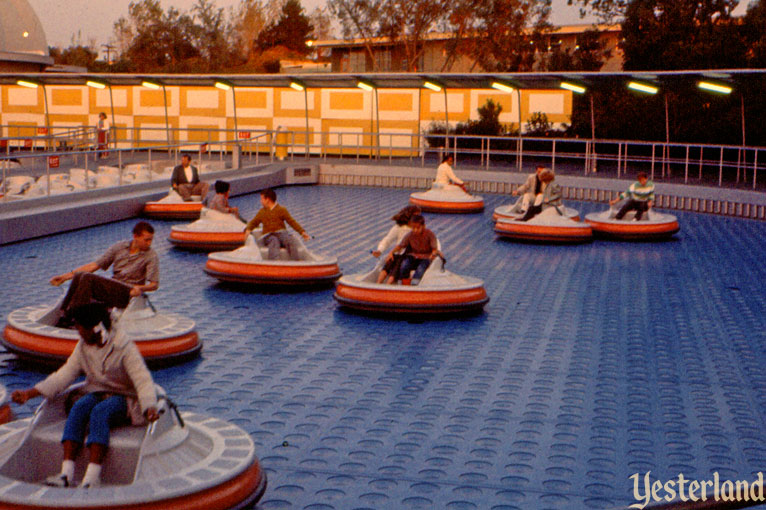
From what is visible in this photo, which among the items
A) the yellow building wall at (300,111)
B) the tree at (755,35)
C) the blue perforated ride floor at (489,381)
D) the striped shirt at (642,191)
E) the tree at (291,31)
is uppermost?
the tree at (291,31)

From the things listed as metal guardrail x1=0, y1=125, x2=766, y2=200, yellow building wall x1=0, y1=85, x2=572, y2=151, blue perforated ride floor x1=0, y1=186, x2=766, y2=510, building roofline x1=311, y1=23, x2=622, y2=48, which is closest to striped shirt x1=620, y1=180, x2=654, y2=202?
blue perforated ride floor x1=0, y1=186, x2=766, y2=510

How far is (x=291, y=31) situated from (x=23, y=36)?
36.2 metres

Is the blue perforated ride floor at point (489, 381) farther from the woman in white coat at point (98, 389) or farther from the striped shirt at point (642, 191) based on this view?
the striped shirt at point (642, 191)

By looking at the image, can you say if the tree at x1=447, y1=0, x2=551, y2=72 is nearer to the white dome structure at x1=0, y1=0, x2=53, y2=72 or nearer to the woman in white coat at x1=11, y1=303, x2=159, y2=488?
the white dome structure at x1=0, y1=0, x2=53, y2=72

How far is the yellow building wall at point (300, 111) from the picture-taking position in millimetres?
31750

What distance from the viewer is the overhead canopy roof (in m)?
20.2

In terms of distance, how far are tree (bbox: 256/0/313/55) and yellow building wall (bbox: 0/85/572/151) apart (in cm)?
4281

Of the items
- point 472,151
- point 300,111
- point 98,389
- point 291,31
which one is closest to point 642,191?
point 472,151

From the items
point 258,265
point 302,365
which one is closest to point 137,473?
point 302,365

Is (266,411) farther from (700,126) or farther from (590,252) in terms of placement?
(700,126)

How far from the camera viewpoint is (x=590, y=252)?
15578mm

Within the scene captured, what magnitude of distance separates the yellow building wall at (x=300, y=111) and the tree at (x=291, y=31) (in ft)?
140

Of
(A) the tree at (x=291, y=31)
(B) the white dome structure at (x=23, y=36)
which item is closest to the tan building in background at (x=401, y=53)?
(B) the white dome structure at (x=23, y=36)

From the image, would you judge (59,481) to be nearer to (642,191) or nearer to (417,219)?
(417,219)
